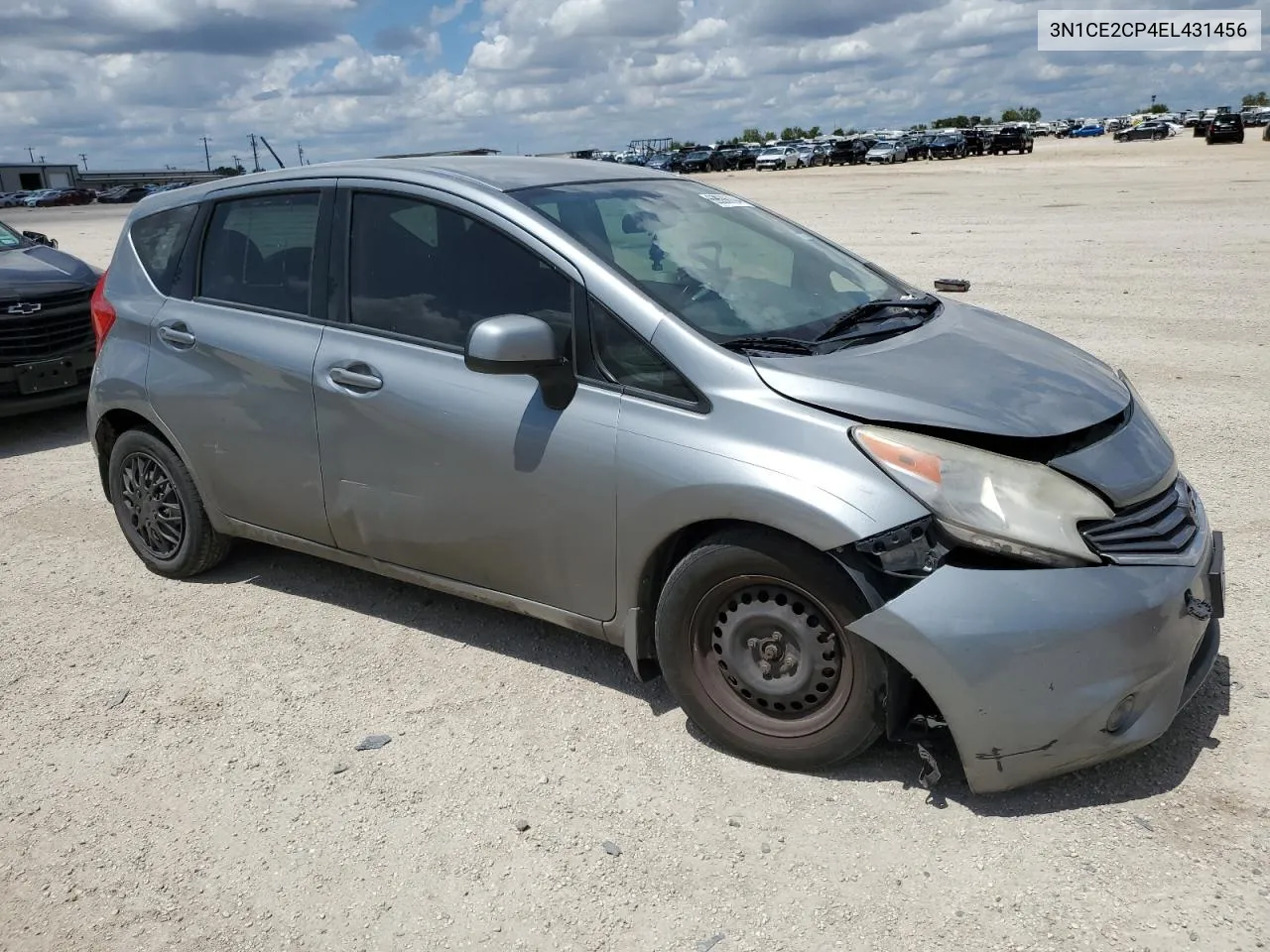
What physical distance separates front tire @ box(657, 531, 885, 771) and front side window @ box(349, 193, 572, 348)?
0.94 m

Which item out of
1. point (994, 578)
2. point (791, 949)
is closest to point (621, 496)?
point (994, 578)

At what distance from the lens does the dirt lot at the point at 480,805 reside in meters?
2.67

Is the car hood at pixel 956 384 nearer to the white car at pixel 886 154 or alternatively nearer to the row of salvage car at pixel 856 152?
the row of salvage car at pixel 856 152

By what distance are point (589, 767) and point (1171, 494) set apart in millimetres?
1930

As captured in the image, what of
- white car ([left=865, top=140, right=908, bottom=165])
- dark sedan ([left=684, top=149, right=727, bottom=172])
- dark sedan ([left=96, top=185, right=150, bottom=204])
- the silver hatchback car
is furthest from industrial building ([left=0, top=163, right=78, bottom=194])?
the silver hatchback car

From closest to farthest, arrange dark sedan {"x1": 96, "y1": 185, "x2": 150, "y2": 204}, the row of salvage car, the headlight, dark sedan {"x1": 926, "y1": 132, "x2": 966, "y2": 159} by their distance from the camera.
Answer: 1. the headlight
2. dark sedan {"x1": 926, "y1": 132, "x2": 966, "y2": 159}
3. the row of salvage car
4. dark sedan {"x1": 96, "y1": 185, "x2": 150, "y2": 204}

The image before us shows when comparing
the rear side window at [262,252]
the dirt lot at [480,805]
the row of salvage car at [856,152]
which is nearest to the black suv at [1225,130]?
the row of salvage car at [856,152]

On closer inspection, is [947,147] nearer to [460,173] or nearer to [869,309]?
[869,309]

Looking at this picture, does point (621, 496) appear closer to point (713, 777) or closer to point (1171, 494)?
point (713, 777)

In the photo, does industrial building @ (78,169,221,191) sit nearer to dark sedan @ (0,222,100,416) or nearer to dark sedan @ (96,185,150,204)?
dark sedan @ (96,185,150,204)

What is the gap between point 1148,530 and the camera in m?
2.95

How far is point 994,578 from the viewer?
9.01ft

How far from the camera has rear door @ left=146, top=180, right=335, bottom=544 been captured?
409cm

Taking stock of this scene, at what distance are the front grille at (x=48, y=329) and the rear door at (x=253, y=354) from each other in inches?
143
